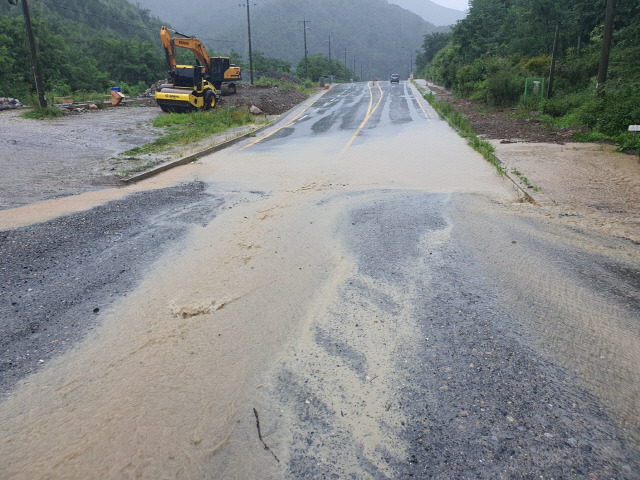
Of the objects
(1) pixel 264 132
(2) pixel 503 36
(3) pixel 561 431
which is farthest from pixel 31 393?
(2) pixel 503 36

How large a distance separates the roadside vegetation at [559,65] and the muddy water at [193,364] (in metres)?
11.7

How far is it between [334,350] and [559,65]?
29.2m

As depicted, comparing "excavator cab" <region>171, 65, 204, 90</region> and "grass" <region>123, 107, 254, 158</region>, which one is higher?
"excavator cab" <region>171, 65, 204, 90</region>

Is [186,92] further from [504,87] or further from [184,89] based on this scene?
[504,87]

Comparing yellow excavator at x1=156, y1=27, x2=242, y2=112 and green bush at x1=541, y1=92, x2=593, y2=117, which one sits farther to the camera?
yellow excavator at x1=156, y1=27, x2=242, y2=112

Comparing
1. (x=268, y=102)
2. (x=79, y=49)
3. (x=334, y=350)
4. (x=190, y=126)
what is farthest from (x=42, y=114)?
(x=79, y=49)

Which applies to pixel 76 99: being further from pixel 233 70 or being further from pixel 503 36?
pixel 503 36

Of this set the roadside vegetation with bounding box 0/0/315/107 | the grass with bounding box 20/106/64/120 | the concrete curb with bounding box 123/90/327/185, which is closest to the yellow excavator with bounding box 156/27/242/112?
the grass with bounding box 20/106/64/120

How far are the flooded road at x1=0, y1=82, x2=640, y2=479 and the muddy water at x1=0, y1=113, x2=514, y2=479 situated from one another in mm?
17

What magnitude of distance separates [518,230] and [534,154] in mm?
7308

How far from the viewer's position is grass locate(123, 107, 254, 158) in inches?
619

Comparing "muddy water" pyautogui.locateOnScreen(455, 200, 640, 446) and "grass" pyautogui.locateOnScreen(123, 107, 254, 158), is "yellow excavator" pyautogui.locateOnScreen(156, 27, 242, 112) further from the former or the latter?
"muddy water" pyautogui.locateOnScreen(455, 200, 640, 446)

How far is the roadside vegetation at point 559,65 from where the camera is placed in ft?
53.2

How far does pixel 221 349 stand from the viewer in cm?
404
